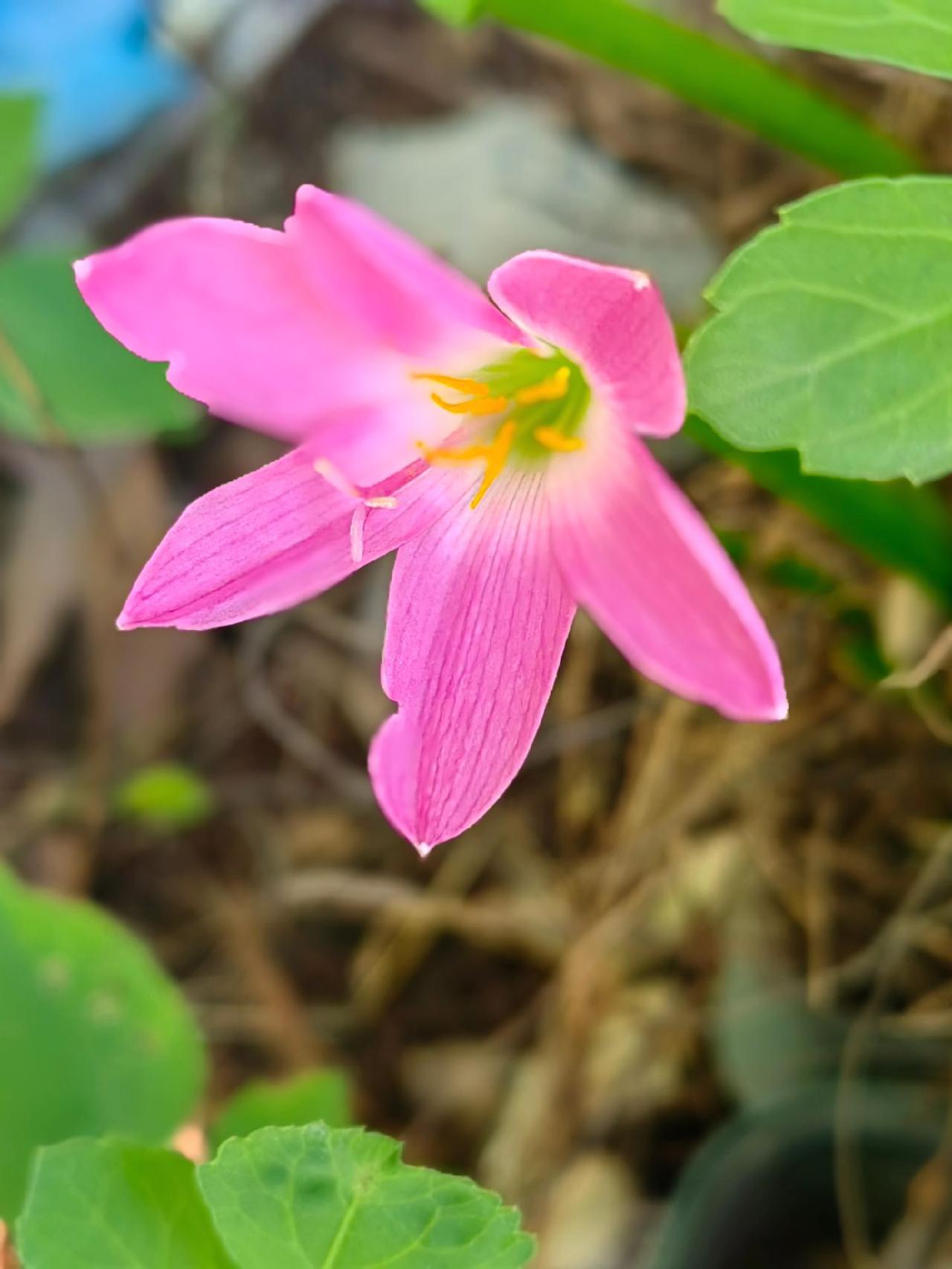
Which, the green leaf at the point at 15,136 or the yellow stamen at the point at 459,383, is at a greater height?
the yellow stamen at the point at 459,383

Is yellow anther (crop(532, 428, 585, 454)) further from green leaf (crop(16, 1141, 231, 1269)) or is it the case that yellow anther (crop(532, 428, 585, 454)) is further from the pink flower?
green leaf (crop(16, 1141, 231, 1269))

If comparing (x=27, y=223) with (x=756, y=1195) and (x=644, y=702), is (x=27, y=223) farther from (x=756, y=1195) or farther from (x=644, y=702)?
(x=756, y=1195)

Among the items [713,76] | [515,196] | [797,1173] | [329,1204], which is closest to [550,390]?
[329,1204]

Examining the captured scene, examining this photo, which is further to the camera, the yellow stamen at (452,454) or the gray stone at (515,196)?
the gray stone at (515,196)

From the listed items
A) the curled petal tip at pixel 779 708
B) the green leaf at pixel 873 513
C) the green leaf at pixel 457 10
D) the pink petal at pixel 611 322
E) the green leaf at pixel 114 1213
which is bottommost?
the green leaf at pixel 114 1213

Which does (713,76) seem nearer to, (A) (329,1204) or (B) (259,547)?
(B) (259,547)

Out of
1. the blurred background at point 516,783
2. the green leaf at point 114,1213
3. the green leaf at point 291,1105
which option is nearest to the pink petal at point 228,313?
the green leaf at point 114,1213

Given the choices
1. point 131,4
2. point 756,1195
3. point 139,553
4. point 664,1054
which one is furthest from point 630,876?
point 131,4

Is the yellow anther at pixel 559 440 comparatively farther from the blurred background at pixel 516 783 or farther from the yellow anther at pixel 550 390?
the blurred background at pixel 516 783
